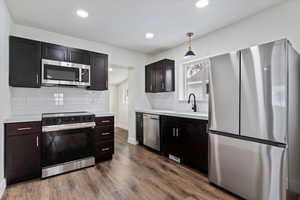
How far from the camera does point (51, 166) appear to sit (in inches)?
96.9

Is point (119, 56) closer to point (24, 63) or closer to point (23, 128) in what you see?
point (24, 63)

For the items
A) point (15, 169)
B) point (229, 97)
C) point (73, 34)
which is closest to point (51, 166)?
point (15, 169)

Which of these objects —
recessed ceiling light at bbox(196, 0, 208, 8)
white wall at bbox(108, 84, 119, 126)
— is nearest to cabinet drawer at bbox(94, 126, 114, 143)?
recessed ceiling light at bbox(196, 0, 208, 8)

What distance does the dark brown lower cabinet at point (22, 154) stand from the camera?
219 centimetres

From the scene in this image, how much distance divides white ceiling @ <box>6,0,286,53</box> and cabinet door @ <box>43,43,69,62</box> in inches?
Result: 16.7

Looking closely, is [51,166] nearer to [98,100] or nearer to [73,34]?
[98,100]

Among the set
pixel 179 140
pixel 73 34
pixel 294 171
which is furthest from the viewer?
pixel 73 34

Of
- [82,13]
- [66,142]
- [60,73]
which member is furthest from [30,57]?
[66,142]

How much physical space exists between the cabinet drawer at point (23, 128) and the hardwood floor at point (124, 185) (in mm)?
775

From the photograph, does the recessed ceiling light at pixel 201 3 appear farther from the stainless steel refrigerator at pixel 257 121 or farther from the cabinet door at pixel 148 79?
the cabinet door at pixel 148 79

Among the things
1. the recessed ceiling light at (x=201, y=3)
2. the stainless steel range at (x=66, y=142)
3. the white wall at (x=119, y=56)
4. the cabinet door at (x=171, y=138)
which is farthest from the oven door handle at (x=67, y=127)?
the recessed ceiling light at (x=201, y=3)

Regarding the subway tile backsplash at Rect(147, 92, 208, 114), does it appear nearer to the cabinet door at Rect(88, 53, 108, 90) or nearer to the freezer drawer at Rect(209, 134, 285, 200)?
the freezer drawer at Rect(209, 134, 285, 200)

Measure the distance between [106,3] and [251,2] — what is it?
7.02 feet

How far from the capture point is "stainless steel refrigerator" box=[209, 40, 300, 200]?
5.12ft
